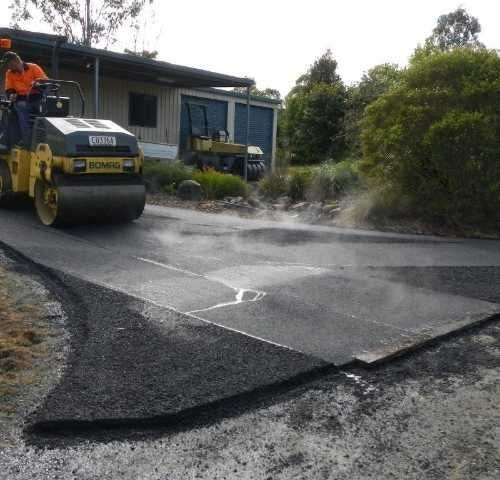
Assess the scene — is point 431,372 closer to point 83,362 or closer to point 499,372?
point 499,372

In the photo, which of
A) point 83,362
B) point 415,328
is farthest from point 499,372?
point 83,362

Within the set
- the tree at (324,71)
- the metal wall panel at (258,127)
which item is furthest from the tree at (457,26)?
the metal wall panel at (258,127)

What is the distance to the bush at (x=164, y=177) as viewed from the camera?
1524 centimetres

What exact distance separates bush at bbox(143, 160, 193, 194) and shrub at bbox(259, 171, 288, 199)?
187 cm

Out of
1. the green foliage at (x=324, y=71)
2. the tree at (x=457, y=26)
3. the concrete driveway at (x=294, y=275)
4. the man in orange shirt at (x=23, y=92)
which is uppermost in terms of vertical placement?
the tree at (x=457, y=26)

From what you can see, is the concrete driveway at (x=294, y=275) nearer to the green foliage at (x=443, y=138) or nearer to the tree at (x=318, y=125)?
the green foliage at (x=443, y=138)

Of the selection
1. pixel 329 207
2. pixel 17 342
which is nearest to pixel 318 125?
pixel 329 207

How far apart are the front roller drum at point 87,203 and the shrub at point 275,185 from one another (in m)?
5.99

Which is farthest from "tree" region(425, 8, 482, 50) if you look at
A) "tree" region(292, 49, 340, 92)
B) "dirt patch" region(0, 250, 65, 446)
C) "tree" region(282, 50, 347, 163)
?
"dirt patch" region(0, 250, 65, 446)

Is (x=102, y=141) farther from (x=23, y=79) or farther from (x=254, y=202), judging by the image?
(x=254, y=202)

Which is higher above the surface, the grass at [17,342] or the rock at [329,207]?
the rock at [329,207]

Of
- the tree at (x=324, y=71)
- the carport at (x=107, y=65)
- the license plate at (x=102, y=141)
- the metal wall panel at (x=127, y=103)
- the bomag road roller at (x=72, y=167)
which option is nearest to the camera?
the bomag road roller at (x=72, y=167)

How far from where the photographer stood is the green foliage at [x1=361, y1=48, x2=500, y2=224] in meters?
10.6

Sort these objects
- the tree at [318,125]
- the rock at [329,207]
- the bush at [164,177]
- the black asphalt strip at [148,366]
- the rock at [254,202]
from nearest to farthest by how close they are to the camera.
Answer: the black asphalt strip at [148,366] → the rock at [329,207] → the rock at [254,202] → the bush at [164,177] → the tree at [318,125]
